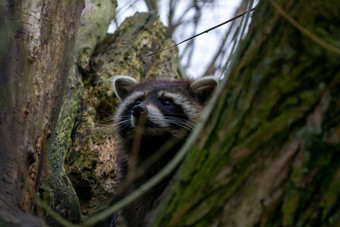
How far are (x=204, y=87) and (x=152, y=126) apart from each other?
2.64 ft

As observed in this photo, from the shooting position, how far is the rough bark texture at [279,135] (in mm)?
1691

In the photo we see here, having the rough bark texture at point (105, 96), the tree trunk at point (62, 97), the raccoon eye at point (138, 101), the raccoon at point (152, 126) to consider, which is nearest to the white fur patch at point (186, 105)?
the raccoon at point (152, 126)

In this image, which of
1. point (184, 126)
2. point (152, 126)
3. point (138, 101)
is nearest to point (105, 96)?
point (138, 101)

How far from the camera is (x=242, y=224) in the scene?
5.71 ft

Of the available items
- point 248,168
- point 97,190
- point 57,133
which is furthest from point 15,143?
point 97,190

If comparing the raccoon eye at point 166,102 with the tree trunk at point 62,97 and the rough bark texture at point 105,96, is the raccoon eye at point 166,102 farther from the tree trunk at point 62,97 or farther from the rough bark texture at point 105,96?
the tree trunk at point 62,97

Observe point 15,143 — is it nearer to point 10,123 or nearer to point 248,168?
point 10,123

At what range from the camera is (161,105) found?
465 centimetres

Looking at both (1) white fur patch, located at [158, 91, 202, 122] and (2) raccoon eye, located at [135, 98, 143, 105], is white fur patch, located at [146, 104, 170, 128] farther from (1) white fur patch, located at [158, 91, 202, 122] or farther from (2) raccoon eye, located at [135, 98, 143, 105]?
(2) raccoon eye, located at [135, 98, 143, 105]

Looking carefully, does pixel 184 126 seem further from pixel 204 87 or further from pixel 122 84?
pixel 122 84

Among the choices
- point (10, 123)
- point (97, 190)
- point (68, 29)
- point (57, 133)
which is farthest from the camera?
point (97, 190)

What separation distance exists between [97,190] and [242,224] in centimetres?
370

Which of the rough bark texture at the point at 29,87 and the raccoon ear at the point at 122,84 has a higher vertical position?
the raccoon ear at the point at 122,84

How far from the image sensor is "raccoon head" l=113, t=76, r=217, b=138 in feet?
14.4
